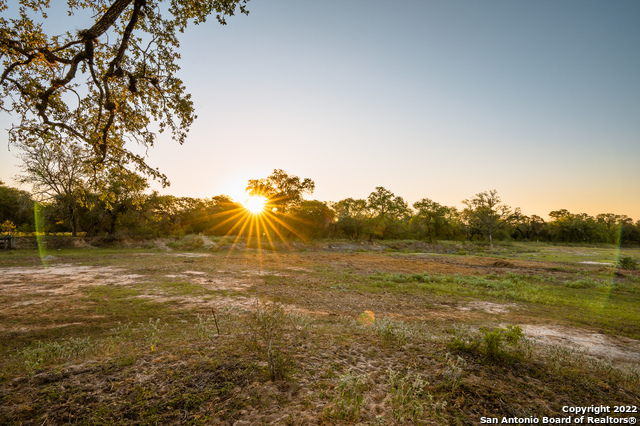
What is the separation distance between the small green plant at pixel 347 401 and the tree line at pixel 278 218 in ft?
32.9

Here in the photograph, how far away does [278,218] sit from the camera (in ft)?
180

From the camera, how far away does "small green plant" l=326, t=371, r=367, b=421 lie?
306 cm

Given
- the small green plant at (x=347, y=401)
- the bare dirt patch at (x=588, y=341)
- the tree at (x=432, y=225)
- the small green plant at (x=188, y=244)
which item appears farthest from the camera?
the tree at (x=432, y=225)

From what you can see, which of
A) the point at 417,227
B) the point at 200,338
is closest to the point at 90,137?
the point at 200,338

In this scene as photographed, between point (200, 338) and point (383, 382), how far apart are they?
3.88m

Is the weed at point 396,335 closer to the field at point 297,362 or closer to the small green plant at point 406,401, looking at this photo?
the field at point 297,362

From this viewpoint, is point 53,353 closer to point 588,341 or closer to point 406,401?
point 406,401

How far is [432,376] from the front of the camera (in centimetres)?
414

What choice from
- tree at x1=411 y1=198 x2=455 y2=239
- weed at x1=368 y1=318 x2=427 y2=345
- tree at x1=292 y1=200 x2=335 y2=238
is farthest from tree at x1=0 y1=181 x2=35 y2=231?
tree at x1=411 y1=198 x2=455 y2=239

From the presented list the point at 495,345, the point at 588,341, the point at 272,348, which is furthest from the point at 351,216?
the point at 272,348

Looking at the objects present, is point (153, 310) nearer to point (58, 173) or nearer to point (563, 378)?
point (563, 378)

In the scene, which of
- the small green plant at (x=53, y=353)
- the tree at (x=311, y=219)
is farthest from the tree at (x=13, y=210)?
the small green plant at (x=53, y=353)

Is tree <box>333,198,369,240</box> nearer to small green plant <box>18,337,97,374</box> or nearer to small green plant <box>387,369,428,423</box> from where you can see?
small green plant <box>18,337,97,374</box>

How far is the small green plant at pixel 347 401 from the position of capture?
306 centimetres
